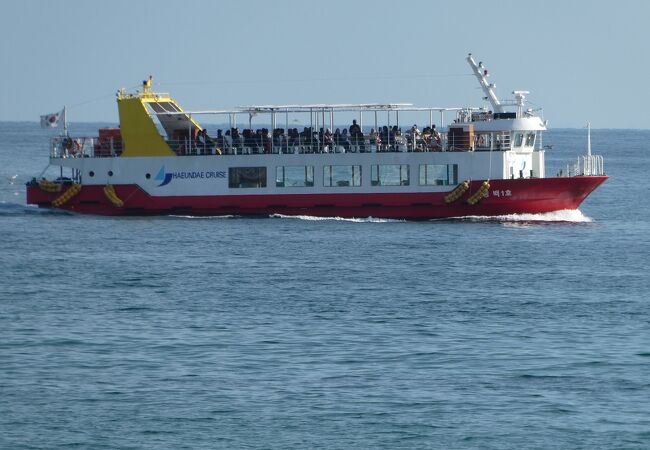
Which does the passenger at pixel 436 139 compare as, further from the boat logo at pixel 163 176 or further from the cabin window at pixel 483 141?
the boat logo at pixel 163 176

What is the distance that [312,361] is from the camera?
3147cm

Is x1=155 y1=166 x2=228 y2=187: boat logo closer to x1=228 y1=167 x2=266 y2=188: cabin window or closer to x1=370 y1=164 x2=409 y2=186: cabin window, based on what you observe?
x1=228 y1=167 x2=266 y2=188: cabin window

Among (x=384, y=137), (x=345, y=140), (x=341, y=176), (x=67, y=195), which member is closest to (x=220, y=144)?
(x=345, y=140)

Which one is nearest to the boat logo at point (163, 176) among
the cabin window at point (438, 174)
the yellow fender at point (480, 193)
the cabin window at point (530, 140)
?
the cabin window at point (438, 174)

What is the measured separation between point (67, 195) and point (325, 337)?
2877cm

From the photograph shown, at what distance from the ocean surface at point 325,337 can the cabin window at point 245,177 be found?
348cm

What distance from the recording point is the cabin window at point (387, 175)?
5803cm

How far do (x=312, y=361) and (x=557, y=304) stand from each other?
386 inches

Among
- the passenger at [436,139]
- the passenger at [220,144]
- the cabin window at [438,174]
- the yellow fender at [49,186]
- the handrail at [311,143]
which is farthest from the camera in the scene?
the yellow fender at [49,186]

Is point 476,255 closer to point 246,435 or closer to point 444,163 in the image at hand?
point 444,163

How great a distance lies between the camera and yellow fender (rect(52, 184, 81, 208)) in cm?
6012

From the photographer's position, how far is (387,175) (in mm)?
58125

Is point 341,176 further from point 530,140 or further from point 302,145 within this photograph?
point 530,140

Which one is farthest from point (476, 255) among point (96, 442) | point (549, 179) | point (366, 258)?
point (96, 442)
